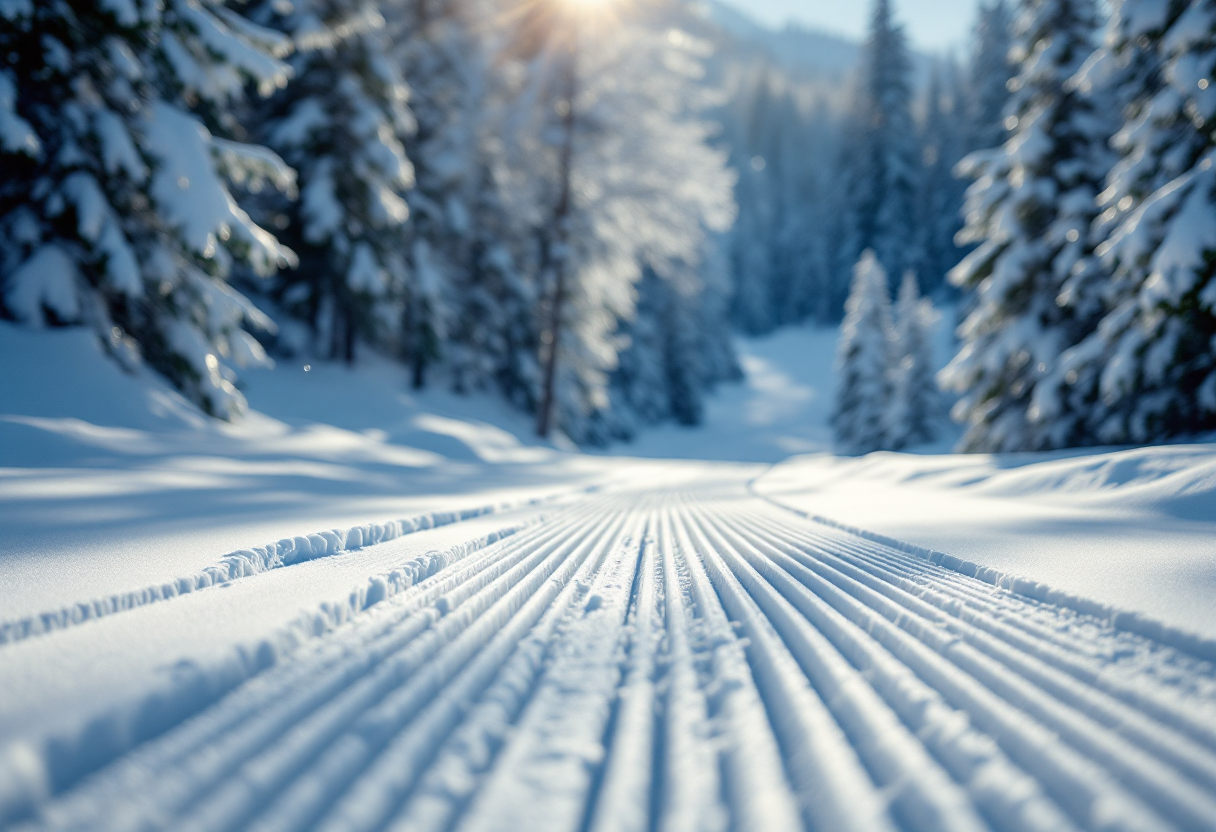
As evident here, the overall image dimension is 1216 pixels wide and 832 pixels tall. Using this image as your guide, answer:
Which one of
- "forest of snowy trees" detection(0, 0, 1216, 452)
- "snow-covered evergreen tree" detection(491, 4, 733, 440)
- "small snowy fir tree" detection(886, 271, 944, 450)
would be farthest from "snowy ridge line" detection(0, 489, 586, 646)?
"small snowy fir tree" detection(886, 271, 944, 450)

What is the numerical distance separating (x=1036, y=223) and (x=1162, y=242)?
4.74 meters

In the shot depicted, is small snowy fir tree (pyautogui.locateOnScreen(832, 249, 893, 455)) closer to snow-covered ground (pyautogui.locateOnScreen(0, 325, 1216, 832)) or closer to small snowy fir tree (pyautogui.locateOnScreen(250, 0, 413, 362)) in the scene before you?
small snowy fir tree (pyautogui.locateOnScreen(250, 0, 413, 362))

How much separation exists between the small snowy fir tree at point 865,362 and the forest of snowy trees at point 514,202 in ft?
0.43

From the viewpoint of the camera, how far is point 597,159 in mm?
17203

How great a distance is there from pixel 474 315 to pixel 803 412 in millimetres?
29104

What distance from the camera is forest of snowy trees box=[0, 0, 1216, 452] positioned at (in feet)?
22.5

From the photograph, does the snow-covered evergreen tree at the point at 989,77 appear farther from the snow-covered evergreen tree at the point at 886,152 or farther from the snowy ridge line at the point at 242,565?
the snowy ridge line at the point at 242,565

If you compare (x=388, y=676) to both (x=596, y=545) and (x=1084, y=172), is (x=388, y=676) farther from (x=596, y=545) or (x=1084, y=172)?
(x=1084, y=172)

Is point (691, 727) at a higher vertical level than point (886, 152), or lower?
lower

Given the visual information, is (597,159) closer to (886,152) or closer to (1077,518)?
(1077,518)

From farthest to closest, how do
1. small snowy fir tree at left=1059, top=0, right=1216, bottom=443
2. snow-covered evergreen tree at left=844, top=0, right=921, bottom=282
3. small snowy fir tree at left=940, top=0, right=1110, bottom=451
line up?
snow-covered evergreen tree at left=844, top=0, right=921, bottom=282, small snowy fir tree at left=940, top=0, right=1110, bottom=451, small snowy fir tree at left=1059, top=0, right=1216, bottom=443

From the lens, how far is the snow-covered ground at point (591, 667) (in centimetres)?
128

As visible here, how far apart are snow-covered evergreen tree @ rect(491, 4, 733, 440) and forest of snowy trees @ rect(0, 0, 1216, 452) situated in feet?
0.25

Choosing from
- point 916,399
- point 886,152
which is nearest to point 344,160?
point 916,399
